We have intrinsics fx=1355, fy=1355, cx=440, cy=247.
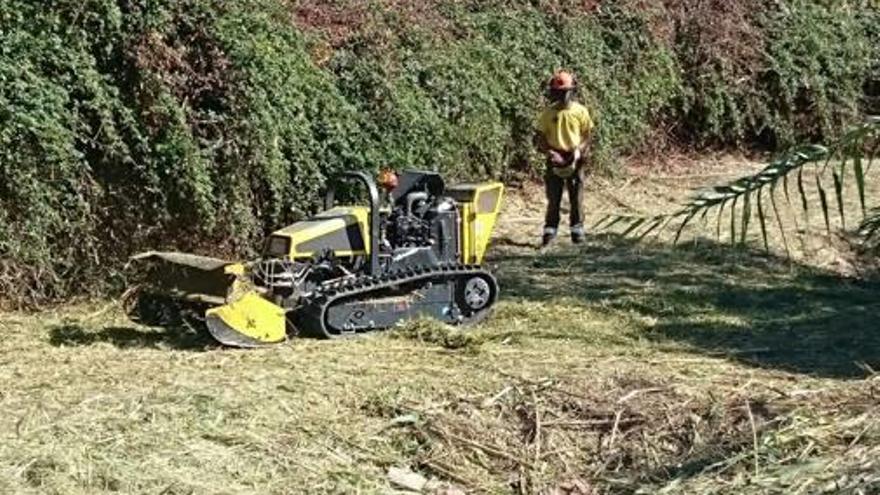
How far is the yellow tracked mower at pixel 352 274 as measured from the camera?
817cm

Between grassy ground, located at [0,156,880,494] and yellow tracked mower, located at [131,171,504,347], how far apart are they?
0.19 m

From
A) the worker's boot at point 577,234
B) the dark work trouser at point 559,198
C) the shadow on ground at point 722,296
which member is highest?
the dark work trouser at point 559,198

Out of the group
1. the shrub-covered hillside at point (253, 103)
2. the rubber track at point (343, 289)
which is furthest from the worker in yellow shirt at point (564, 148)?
the rubber track at point (343, 289)

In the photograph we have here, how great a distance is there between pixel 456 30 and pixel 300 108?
146 inches

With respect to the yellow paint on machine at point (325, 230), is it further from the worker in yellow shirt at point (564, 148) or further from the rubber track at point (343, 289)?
the worker in yellow shirt at point (564, 148)

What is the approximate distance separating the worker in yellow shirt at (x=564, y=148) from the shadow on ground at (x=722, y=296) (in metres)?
0.30

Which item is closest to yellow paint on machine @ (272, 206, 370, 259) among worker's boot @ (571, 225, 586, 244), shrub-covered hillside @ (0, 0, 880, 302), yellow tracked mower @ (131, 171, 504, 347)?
yellow tracked mower @ (131, 171, 504, 347)

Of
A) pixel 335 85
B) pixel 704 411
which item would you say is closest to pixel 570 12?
pixel 335 85

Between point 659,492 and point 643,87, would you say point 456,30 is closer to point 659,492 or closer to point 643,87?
point 643,87

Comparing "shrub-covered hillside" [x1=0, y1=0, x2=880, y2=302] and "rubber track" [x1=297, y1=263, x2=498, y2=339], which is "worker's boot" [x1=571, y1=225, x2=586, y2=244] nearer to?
"shrub-covered hillside" [x1=0, y1=0, x2=880, y2=302]

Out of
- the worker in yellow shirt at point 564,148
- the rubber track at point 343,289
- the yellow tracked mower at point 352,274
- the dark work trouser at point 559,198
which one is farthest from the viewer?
the dark work trouser at point 559,198

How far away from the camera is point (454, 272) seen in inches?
354

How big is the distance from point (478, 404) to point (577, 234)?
5202mm

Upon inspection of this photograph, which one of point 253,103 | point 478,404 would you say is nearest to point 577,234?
point 253,103
